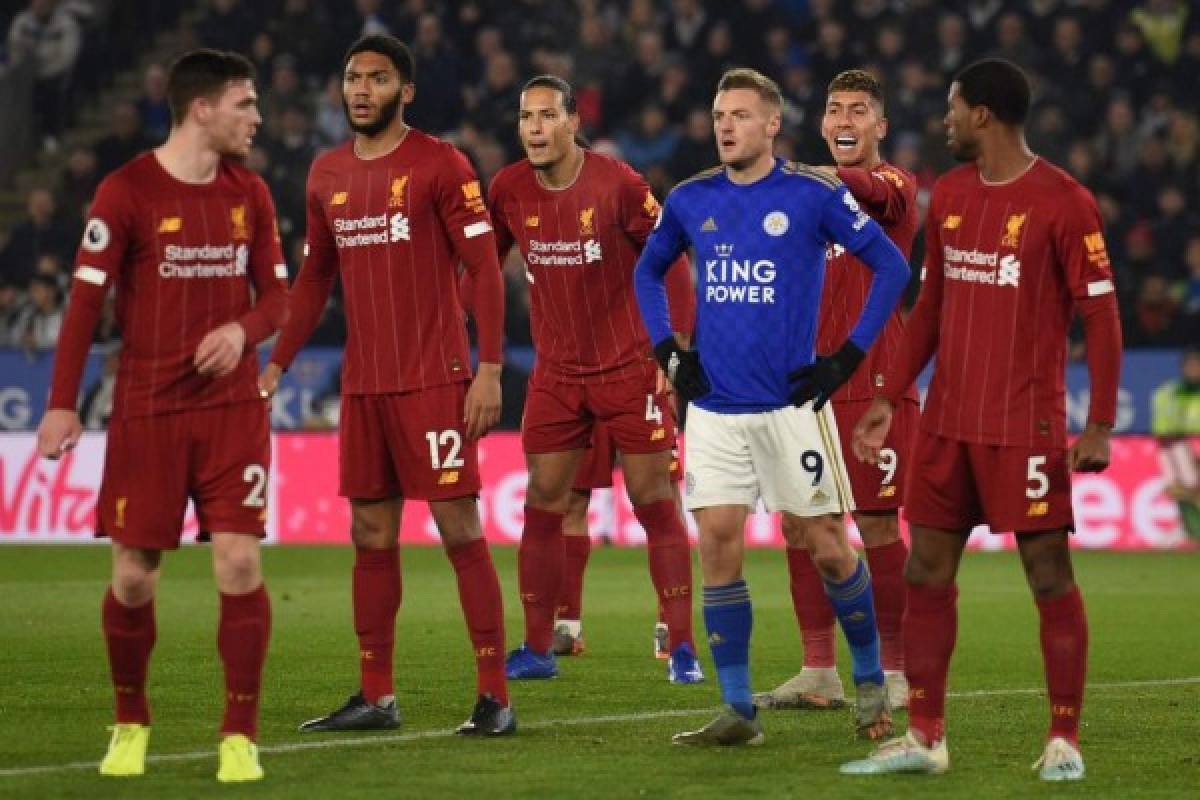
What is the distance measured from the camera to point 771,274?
814 centimetres

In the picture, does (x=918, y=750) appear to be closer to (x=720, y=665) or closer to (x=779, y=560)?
(x=720, y=665)

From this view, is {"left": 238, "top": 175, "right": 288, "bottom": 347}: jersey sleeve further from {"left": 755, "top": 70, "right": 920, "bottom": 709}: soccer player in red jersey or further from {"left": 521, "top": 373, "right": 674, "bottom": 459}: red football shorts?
{"left": 521, "top": 373, "right": 674, "bottom": 459}: red football shorts

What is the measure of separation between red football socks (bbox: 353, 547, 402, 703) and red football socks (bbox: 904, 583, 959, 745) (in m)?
2.13

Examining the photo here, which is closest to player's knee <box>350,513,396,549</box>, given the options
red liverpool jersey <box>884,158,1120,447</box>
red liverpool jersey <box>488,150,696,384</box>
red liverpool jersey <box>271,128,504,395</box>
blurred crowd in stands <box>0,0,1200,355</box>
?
red liverpool jersey <box>271,128,504,395</box>

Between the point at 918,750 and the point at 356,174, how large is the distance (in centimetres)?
302

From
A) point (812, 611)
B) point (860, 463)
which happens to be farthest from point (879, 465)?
point (812, 611)

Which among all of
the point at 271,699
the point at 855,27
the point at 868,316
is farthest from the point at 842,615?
the point at 855,27

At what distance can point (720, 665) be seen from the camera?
8.11 m

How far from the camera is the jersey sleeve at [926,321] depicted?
24.7 ft

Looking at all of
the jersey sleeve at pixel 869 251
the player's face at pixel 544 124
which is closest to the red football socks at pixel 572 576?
the player's face at pixel 544 124

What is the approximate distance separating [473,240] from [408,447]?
804mm

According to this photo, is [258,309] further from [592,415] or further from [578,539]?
[578,539]

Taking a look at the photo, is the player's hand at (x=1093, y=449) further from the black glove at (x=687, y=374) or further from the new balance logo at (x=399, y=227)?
the new balance logo at (x=399, y=227)

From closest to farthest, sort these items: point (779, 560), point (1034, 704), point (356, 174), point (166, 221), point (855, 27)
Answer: point (166, 221)
point (356, 174)
point (1034, 704)
point (779, 560)
point (855, 27)
